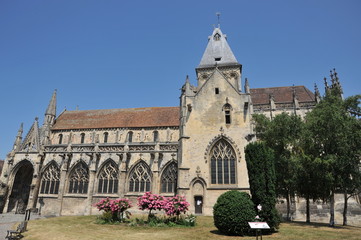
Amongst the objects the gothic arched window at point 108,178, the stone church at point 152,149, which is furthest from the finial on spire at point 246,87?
the gothic arched window at point 108,178

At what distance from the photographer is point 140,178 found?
26.8 metres

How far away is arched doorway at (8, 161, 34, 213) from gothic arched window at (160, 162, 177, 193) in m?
17.9

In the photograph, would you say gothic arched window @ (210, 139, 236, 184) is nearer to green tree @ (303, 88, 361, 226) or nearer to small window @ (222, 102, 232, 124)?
small window @ (222, 102, 232, 124)

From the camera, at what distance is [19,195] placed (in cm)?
3008

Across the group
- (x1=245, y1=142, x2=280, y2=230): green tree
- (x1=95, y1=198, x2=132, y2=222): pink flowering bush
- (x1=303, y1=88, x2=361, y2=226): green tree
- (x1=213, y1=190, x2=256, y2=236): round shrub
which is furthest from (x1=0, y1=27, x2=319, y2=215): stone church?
(x1=213, y1=190, x2=256, y2=236): round shrub

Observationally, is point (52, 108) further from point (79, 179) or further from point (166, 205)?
point (166, 205)

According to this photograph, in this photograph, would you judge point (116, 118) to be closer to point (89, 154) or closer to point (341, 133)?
point (89, 154)

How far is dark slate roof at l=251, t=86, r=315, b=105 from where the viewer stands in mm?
33531

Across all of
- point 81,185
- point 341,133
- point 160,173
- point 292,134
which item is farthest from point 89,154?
point 341,133

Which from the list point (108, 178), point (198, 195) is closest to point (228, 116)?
point (198, 195)

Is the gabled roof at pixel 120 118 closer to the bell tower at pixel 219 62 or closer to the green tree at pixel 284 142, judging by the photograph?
the bell tower at pixel 219 62

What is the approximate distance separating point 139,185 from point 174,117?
10.6 metres

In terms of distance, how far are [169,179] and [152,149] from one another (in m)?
3.89

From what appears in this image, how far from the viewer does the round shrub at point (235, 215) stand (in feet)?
40.3
